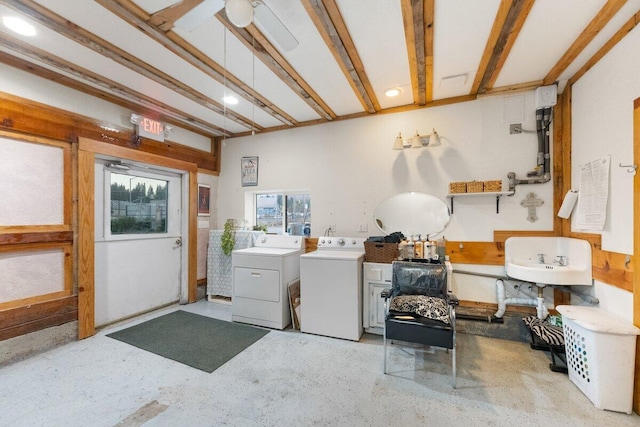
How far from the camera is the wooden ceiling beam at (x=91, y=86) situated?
7.33 ft

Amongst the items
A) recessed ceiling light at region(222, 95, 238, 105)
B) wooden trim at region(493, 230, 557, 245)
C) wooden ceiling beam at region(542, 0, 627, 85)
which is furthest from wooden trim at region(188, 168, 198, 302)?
wooden ceiling beam at region(542, 0, 627, 85)

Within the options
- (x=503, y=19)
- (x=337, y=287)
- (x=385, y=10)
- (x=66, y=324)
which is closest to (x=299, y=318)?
(x=337, y=287)

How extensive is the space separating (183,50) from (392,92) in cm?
207

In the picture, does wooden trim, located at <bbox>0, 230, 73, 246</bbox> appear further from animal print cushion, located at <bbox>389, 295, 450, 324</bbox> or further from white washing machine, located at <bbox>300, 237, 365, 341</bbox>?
animal print cushion, located at <bbox>389, 295, 450, 324</bbox>

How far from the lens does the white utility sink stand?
7.87 feet

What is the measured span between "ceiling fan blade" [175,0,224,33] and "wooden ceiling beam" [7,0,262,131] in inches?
37.3

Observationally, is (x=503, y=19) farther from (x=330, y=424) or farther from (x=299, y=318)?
(x=299, y=318)

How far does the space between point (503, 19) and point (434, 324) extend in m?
2.24

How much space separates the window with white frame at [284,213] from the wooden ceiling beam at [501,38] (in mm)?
2482

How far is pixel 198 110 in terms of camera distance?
3.44 metres

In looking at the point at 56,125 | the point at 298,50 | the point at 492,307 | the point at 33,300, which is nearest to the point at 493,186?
the point at 492,307

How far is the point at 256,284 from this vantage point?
3188 mm

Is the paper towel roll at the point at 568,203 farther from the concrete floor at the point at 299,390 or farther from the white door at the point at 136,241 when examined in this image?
the white door at the point at 136,241

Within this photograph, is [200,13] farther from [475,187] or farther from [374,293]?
[475,187]
